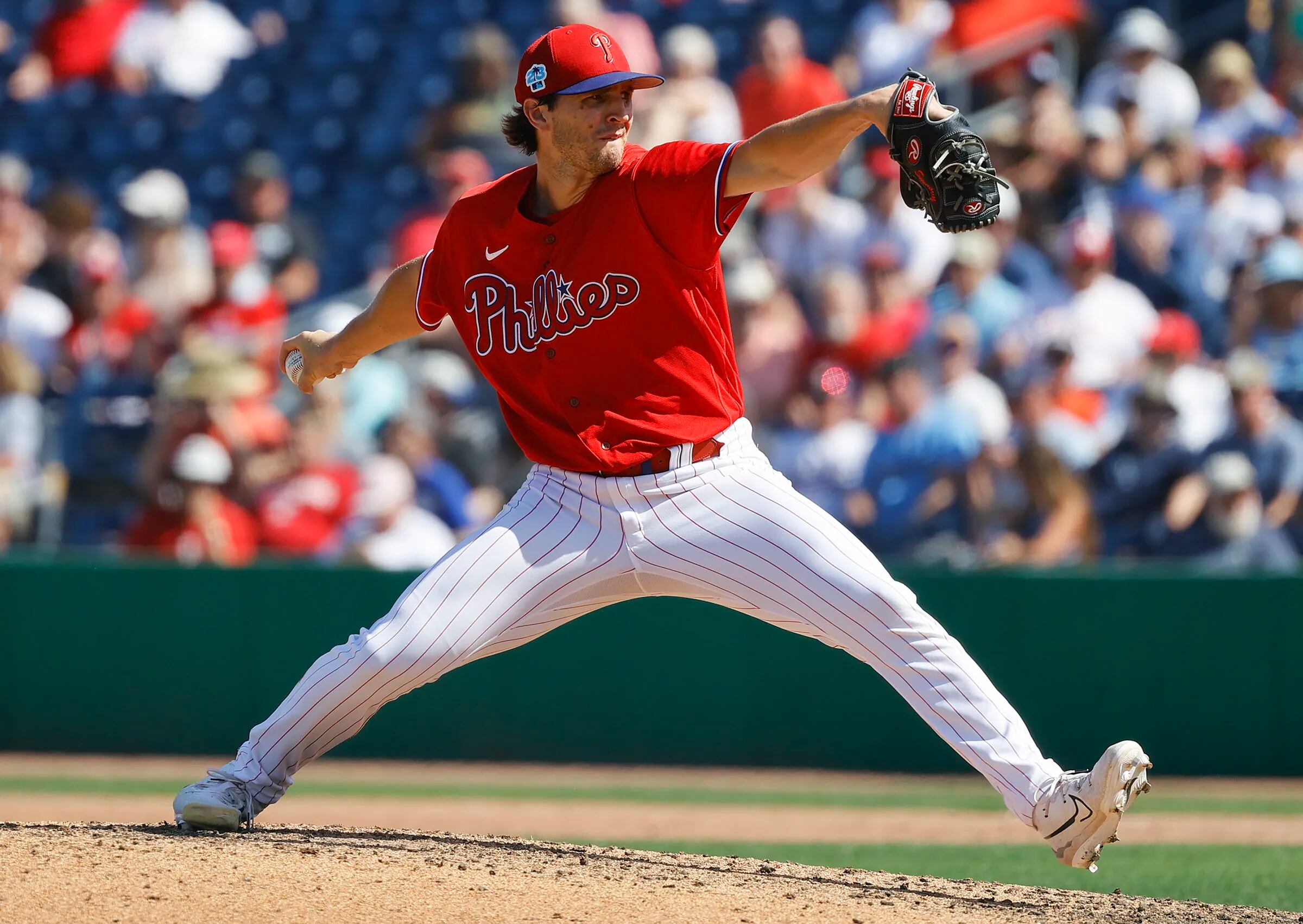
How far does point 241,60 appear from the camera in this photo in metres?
11.5

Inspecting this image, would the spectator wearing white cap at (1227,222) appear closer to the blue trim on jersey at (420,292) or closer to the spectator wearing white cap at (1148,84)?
the spectator wearing white cap at (1148,84)

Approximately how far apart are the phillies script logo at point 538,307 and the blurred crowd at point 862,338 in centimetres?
413

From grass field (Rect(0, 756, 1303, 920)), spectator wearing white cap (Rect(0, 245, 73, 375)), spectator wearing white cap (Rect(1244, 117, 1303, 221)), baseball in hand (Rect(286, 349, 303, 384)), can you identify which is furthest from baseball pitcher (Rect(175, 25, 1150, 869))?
spectator wearing white cap (Rect(0, 245, 73, 375))

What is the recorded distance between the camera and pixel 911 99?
11.9ft

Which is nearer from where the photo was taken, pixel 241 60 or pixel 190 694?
pixel 190 694

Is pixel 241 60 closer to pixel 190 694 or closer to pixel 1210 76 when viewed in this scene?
pixel 190 694

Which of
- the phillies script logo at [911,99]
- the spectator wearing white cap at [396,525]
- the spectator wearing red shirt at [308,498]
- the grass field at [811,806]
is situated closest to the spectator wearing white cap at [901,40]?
the spectator wearing white cap at [396,525]

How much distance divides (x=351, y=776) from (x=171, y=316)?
293 cm

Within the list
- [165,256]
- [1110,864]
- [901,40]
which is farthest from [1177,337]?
[165,256]

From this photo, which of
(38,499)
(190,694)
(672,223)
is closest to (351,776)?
(190,694)

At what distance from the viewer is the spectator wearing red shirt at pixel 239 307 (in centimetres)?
932

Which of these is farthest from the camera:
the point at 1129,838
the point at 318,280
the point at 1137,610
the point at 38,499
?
the point at 318,280

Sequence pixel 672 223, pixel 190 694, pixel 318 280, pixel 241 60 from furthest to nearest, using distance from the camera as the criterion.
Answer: pixel 241 60 → pixel 318 280 → pixel 190 694 → pixel 672 223

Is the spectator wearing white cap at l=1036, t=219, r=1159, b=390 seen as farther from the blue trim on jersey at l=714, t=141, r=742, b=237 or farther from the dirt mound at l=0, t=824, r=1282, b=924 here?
the blue trim on jersey at l=714, t=141, r=742, b=237
